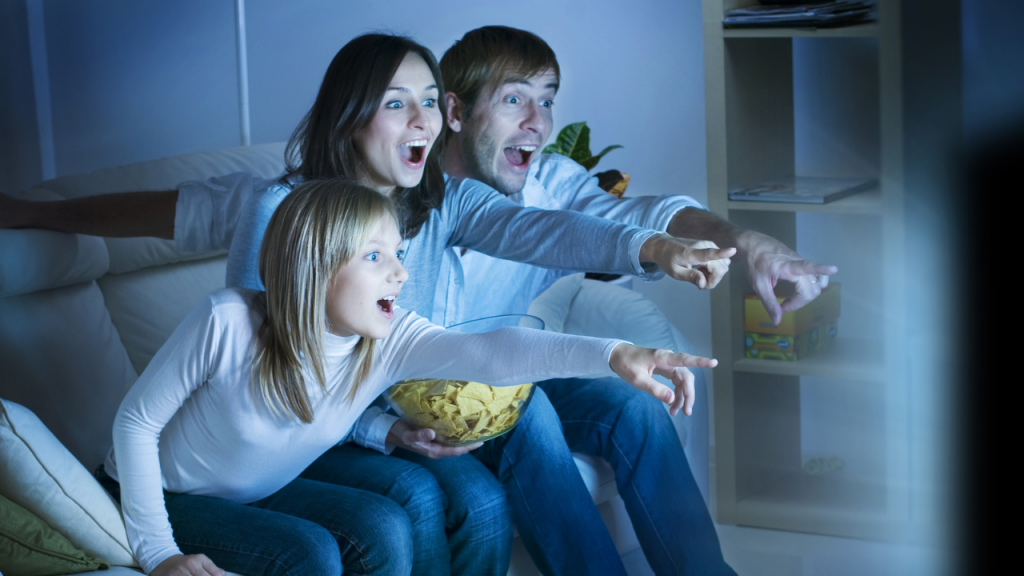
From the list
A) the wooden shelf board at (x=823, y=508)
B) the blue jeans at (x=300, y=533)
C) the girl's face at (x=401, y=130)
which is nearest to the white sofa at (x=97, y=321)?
the wooden shelf board at (x=823, y=508)

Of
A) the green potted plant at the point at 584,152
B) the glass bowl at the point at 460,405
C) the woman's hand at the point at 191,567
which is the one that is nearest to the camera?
the woman's hand at the point at 191,567

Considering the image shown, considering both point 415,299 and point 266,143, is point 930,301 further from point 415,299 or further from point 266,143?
point 266,143

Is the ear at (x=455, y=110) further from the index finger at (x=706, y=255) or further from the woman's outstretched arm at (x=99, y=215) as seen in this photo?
the index finger at (x=706, y=255)

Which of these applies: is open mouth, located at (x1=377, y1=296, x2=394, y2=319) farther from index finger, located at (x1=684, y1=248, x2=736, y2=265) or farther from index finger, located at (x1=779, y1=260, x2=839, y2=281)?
index finger, located at (x1=779, y1=260, x2=839, y2=281)

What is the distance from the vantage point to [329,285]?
3.34 feet

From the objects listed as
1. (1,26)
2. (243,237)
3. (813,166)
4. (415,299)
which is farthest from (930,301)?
(1,26)

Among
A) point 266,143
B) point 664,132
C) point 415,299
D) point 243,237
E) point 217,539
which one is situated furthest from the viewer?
point 266,143

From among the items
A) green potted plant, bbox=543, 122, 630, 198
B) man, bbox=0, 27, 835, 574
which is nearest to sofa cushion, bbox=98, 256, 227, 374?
man, bbox=0, 27, 835, 574

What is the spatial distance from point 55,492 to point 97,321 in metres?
0.48

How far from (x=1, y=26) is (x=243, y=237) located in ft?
3.19

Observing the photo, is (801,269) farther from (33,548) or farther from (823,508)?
(33,548)

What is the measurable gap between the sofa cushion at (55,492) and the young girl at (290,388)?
22 mm

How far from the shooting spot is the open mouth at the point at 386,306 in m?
1.03

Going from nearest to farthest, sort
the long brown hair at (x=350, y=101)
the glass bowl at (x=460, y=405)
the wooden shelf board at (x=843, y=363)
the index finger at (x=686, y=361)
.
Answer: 1. the index finger at (x=686, y=361)
2. the glass bowl at (x=460, y=405)
3. the long brown hair at (x=350, y=101)
4. the wooden shelf board at (x=843, y=363)
